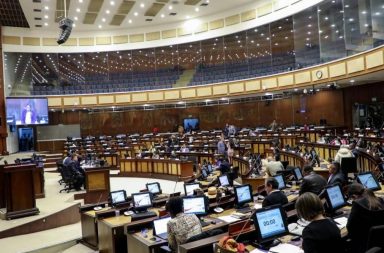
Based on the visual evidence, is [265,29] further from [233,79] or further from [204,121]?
[204,121]

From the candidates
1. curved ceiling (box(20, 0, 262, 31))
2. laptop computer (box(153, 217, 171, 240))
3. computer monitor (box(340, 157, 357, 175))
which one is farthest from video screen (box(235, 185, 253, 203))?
curved ceiling (box(20, 0, 262, 31))

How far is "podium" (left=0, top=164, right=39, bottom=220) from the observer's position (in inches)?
299

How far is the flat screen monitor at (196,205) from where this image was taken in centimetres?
537

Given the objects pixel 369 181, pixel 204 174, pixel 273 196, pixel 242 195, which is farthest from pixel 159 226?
pixel 204 174

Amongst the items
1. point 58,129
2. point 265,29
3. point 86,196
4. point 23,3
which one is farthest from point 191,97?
point 86,196

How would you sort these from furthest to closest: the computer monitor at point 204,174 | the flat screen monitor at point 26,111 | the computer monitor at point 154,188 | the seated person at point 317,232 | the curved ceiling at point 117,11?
the flat screen monitor at point 26,111
the curved ceiling at point 117,11
the computer monitor at point 204,174
the computer monitor at point 154,188
the seated person at point 317,232

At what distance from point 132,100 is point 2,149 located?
29.1ft

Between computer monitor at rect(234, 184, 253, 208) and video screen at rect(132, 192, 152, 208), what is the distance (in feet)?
5.08

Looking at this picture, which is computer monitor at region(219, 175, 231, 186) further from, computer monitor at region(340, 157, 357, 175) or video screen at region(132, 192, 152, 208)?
computer monitor at region(340, 157, 357, 175)

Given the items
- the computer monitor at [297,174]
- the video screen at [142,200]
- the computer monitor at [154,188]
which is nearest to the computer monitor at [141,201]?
the video screen at [142,200]

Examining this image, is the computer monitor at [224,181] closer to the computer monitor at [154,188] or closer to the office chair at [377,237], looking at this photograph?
the computer monitor at [154,188]

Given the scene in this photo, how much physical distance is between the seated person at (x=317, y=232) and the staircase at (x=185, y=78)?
21469mm

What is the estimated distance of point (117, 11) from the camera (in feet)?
70.1

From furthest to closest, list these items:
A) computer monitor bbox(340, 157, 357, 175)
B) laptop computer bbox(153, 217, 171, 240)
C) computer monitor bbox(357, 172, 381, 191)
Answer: computer monitor bbox(340, 157, 357, 175) < computer monitor bbox(357, 172, 381, 191) < laptop computer bbox(153, 217, 171, 240)
